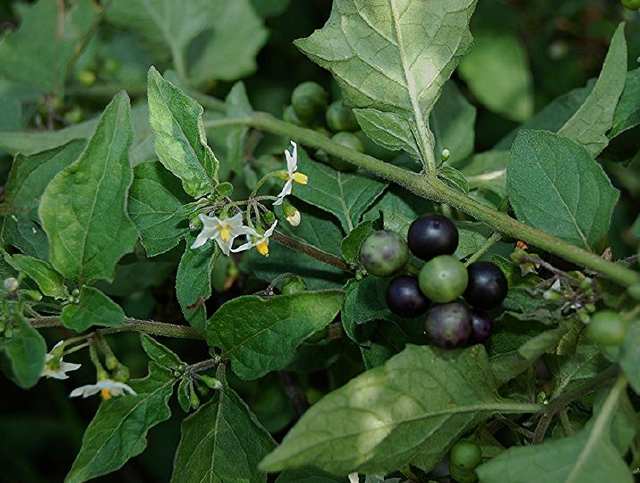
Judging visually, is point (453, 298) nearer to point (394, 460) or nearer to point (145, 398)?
→ point (394, 460)

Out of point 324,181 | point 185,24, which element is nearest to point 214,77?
point 185,24

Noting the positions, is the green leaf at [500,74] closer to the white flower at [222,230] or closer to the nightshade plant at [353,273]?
the nightshade plant at [353,273]

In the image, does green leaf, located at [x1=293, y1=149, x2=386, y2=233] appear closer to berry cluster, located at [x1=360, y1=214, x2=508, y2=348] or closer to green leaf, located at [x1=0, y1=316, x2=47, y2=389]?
berry cluster, located at [x1=360, y1=214, x2=508, y2=348]

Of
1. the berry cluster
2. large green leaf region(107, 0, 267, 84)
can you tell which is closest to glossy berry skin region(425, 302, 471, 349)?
the berry cluster

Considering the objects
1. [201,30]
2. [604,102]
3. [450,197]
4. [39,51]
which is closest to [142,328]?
[450,197]

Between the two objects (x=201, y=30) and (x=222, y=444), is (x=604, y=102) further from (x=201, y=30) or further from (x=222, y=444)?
(x=201, y=30)

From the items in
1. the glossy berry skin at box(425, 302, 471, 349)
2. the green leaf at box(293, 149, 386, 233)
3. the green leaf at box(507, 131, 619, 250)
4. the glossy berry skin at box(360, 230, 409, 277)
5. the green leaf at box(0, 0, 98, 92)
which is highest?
the green leaf at box(507, 131, 619, 250)
